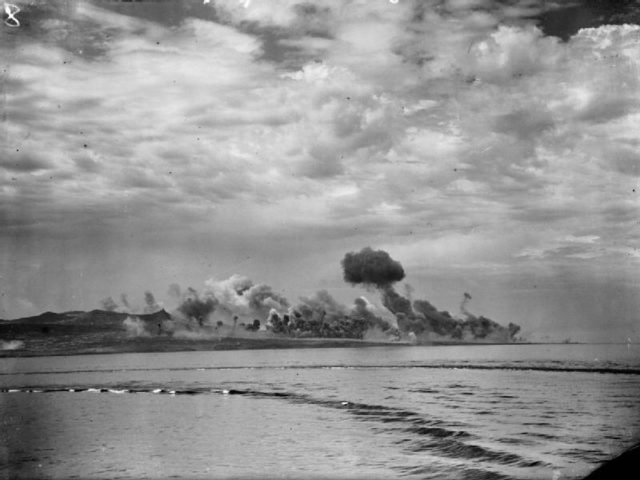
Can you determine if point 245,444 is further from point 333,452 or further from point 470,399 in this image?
point 470,399

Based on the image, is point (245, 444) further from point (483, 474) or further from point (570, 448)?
point (570, 448)

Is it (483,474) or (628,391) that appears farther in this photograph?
(628,391)

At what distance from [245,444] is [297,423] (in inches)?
450

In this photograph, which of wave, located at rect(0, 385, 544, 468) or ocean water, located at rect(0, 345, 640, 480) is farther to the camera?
wave, located at rect(0, 385, 544, 468)

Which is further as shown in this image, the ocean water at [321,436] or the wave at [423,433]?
the wave at [423,433]

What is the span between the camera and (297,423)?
49.5m

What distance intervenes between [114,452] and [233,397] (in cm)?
4156

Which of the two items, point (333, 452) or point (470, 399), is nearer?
point (333, 452)

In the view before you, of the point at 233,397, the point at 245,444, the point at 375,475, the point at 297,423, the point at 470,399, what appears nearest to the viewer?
the point at 375,475

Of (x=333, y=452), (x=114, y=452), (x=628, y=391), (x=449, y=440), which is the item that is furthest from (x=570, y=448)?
(x=628, y=391)

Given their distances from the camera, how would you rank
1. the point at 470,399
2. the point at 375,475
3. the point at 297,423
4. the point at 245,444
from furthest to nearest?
the point at 470,399, the point at 297,423, the point at 245,444, the point at 375,475

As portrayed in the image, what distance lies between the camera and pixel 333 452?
35094 mm

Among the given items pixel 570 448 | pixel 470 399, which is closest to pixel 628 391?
pixel 470 399

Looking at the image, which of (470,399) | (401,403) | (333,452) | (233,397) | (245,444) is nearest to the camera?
(333,452)
